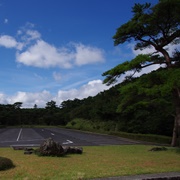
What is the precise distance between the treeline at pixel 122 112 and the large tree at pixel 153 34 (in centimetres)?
79

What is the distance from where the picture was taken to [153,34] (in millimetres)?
14094

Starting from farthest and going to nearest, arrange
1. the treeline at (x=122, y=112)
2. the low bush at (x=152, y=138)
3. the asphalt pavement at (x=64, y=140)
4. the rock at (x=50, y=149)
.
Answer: the low bush at (x=152, y=138)
the asphalt pavement at (x=64, y=140)
the treeline at (x=122, y=112)
the rock at (x=50, y=149)

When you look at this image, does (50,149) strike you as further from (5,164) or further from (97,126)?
(97,126)

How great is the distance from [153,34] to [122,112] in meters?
14.5

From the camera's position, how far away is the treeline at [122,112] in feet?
44.9

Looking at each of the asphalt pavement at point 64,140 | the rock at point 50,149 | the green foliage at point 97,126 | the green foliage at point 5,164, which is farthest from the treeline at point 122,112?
the green foliage at point 5,164

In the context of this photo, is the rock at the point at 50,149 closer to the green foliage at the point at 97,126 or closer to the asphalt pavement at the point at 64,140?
the asphalt pavement at the point at 64,140

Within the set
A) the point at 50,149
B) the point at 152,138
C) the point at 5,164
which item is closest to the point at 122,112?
the point at 152,138

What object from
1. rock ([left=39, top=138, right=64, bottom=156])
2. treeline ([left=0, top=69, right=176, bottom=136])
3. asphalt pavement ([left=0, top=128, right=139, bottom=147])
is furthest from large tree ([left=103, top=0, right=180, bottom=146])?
asphalt pavement ([left=0, top=128, right=139, bottom=147])

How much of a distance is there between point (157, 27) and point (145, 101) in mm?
4558

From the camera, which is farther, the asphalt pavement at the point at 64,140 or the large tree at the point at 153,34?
the asphalt pavement at the point at 64,140

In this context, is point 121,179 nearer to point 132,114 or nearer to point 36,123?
point 132,114

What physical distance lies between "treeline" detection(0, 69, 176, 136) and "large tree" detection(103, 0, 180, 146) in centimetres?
79

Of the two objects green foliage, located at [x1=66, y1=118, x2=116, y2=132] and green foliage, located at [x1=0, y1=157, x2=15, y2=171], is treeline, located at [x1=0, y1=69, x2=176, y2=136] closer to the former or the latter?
green foliage, located at [x1=66, y1=118, x2=116, y2=132]
